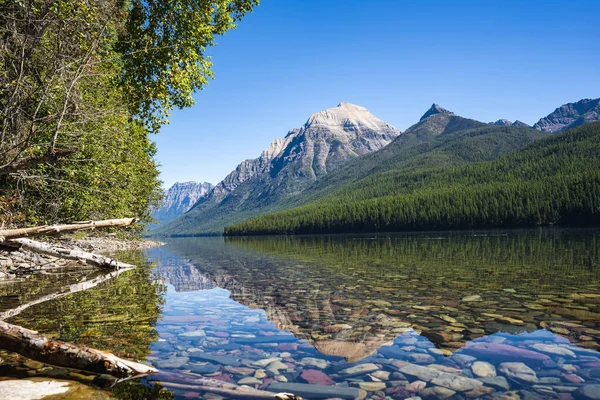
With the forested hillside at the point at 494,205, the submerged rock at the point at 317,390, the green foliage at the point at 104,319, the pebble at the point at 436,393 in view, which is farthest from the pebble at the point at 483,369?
the forested hillside at the point at 494,205

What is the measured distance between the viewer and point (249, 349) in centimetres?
657

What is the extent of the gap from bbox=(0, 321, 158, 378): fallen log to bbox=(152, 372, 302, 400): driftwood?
0.39 metres

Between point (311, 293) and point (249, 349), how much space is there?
20.1 ft

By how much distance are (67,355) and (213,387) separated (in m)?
2.17

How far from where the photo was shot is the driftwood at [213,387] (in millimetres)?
4087

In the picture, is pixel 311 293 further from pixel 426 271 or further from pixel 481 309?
pixel 426 271

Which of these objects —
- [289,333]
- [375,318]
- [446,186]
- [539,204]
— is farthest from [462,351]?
[446,186]

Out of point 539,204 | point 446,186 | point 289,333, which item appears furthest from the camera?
point 446,186

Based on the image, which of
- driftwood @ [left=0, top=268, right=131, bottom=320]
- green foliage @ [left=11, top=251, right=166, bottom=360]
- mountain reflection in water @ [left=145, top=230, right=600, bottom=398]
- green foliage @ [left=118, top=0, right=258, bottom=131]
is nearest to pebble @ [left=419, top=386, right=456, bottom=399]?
mountain reflection in water @ [left=145, top=230, right=600, bottom=398]

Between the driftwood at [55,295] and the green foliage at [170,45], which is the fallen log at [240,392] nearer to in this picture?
the driftwood at [55,295]

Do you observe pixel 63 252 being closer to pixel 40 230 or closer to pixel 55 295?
pixel 55 295

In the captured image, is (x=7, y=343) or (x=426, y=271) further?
(x=426, y=271)

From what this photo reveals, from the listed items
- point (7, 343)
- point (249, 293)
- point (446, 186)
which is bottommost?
point (249, 293)

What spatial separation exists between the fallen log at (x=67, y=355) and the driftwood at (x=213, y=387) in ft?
1.27
